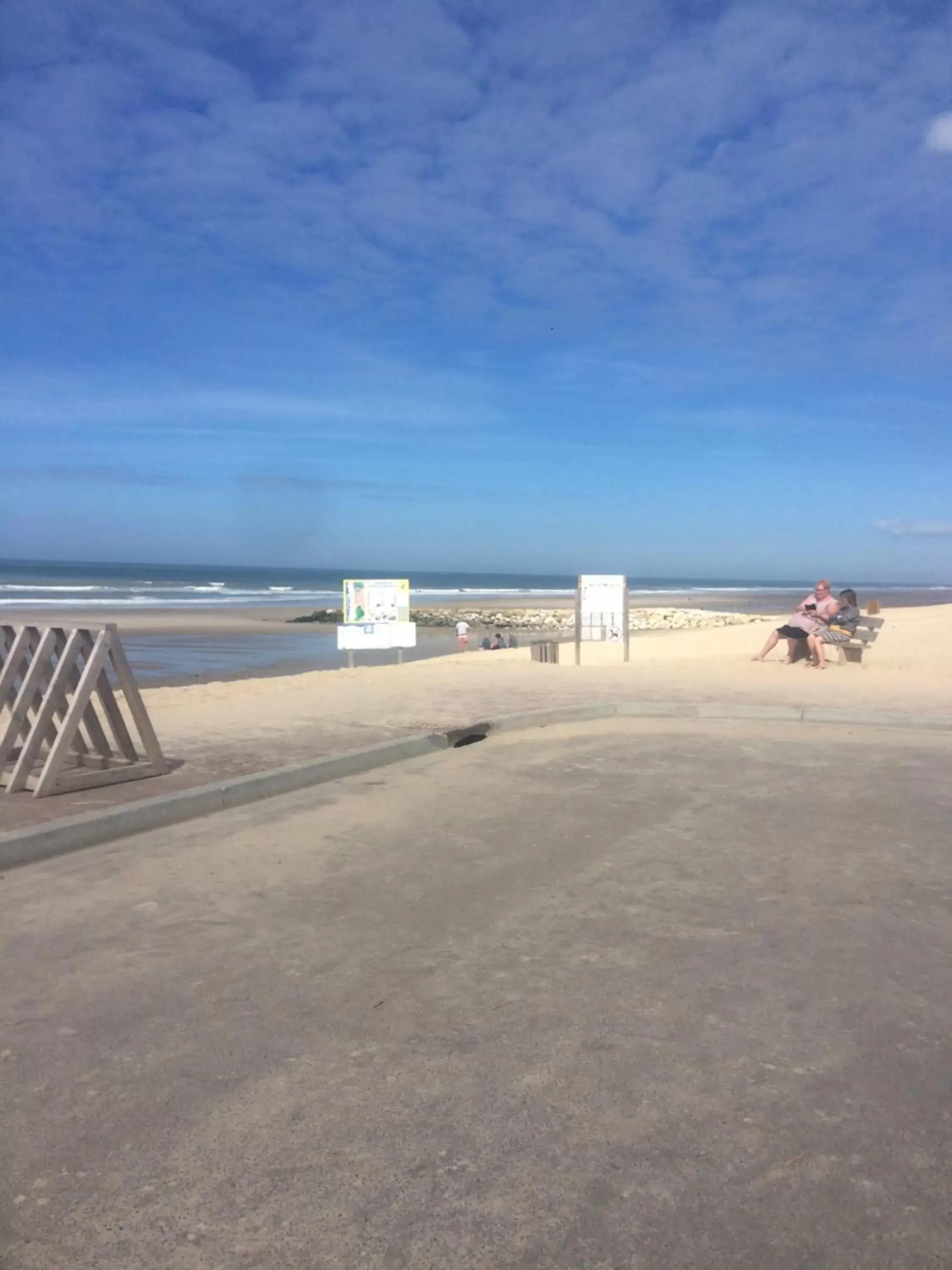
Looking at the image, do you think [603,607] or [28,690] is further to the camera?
[603,607]

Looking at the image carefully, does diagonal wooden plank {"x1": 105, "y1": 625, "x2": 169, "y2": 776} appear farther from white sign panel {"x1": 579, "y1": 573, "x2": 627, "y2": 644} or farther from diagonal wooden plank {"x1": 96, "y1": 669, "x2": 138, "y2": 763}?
white sign panel {"x1": 579, "y1": 573, "x2": 627, "y2": 644}

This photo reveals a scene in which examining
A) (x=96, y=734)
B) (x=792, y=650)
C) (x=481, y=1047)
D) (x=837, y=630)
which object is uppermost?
(x=837, y=630)

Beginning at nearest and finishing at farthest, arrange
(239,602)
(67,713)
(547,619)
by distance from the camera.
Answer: (67,713)
(547,619)
(239,602)

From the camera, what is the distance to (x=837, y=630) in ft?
54.7

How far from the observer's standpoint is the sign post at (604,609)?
18.7m

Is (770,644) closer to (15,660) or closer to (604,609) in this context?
(604,609)

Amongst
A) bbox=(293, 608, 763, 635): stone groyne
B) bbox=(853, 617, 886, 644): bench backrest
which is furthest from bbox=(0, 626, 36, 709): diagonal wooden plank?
bbox=(293, 608, 763, 635): stone groyne

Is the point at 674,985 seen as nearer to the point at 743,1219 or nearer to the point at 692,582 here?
the point at 743,1219

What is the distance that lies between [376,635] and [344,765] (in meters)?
9.90

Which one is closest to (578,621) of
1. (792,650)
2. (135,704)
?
(792,650)

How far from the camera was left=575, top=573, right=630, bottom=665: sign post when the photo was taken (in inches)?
738

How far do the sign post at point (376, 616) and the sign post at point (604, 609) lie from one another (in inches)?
119

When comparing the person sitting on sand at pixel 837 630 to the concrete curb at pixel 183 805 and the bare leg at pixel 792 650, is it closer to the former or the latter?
the bare leg at pixel 792 650

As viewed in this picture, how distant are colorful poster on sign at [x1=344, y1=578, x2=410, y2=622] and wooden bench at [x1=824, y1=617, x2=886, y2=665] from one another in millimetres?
7145
